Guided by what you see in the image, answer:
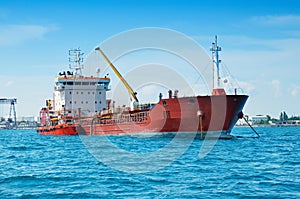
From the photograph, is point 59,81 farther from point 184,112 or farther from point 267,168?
point 267,168

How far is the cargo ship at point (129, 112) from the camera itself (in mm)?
33344

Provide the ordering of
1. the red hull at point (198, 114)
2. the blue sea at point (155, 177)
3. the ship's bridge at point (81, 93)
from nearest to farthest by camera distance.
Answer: the blue sea at point (155, 177), the red hull at point (198, 114), the ship's bridge at point (81, 93)

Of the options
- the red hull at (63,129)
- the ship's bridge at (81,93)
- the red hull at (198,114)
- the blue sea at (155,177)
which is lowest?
the blue sea at (155,177)

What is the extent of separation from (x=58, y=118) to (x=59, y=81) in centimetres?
472

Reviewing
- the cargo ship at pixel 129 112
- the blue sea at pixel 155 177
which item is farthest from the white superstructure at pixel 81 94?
the blue sea at pixel 155 177

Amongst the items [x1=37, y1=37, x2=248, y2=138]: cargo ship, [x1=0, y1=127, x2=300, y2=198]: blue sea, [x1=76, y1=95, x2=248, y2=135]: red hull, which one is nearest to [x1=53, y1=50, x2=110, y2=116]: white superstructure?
[x1=37, y1=37, x2=248, y2=138]: cargo ship

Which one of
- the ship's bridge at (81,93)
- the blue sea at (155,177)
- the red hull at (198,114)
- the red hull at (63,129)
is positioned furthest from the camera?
the ship's bridge at (81,93)

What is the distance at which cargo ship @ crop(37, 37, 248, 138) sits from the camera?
33344mm

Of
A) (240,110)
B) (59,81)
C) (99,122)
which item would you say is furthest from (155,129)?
(59,81)

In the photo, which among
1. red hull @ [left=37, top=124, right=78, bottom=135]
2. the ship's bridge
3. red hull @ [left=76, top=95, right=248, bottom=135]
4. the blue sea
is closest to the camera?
the blue sea

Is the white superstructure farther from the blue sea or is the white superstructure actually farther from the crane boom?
the blue sea

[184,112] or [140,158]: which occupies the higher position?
[184,112]

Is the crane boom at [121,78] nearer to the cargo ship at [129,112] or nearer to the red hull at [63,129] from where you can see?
the cargo ship at [129,112]

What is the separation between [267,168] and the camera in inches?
675
